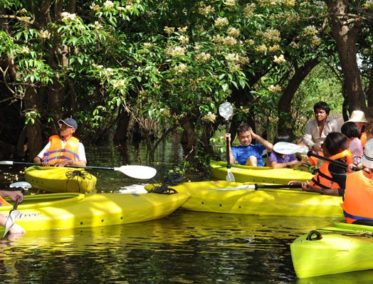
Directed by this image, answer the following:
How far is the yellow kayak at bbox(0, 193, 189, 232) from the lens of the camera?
28.5 ft

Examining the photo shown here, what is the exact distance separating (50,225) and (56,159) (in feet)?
10.0

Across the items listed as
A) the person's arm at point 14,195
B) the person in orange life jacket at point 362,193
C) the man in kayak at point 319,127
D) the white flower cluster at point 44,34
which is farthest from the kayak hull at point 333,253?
the white flower cluster at point 44,34

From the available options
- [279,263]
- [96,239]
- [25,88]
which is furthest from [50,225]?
[25,88]

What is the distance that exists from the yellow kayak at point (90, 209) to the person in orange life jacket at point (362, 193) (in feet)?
10.1

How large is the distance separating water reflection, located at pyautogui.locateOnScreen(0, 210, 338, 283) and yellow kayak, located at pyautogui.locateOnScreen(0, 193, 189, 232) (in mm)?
148

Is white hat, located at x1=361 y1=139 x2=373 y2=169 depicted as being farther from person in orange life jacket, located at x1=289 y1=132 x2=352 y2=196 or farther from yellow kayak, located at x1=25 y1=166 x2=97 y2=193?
yellow kayak, located at x1=25 y1=166 x2=97 y2=193

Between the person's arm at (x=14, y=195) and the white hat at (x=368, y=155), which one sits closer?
the white hat at (x=368, y=155)

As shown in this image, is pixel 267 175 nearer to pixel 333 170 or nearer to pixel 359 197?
pixel 333 170

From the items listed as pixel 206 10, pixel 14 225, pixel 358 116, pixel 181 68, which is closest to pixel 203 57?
pixel 181 68

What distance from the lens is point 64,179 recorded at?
11305 mm

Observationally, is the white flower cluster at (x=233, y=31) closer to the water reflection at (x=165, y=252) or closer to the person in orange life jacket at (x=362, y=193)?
the water reflection at (x=165, y=252)

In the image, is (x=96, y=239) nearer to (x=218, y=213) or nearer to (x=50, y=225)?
(x=50, y=225)

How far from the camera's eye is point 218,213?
10.4 metres

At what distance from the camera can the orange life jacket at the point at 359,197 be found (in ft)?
22.9
